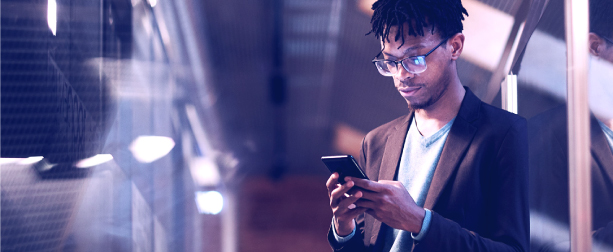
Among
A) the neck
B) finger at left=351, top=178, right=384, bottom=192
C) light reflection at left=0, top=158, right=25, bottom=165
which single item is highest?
the neck

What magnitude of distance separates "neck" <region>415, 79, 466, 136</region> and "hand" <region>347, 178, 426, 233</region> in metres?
0.38

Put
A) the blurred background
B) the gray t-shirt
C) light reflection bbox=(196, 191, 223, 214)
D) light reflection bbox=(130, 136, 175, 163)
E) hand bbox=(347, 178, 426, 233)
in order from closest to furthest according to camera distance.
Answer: hand bbox=(347, 178, 426, 233) < the gray t-shirt < the blurred background < light reflection bbox=(130, 136, 175, 163) < light reflection bbox=(196, 191, 223, 214)

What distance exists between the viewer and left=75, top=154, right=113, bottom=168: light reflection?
2096 mm

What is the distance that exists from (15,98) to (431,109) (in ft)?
4.91

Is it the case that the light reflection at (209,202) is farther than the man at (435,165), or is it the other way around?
the light reflection at (209,202)

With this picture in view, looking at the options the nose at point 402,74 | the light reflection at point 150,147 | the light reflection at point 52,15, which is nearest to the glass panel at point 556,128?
the nose at point 402,74

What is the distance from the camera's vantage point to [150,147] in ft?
10.5

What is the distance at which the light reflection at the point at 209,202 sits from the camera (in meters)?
4.68

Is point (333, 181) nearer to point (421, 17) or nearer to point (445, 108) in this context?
point (445, 108)

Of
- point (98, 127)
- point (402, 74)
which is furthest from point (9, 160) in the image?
point (402, 74)

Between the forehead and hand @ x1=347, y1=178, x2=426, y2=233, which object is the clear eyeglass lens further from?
hand @ x1=347, y1=178, x2=426, y2=233

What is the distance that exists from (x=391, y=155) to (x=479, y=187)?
34 cm

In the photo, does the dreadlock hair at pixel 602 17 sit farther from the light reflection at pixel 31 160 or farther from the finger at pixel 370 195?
the light reflection at pixel 31 160

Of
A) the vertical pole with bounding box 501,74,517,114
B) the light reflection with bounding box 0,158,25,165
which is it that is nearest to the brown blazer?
the vertical pole with bounding box 501,74,517,114
